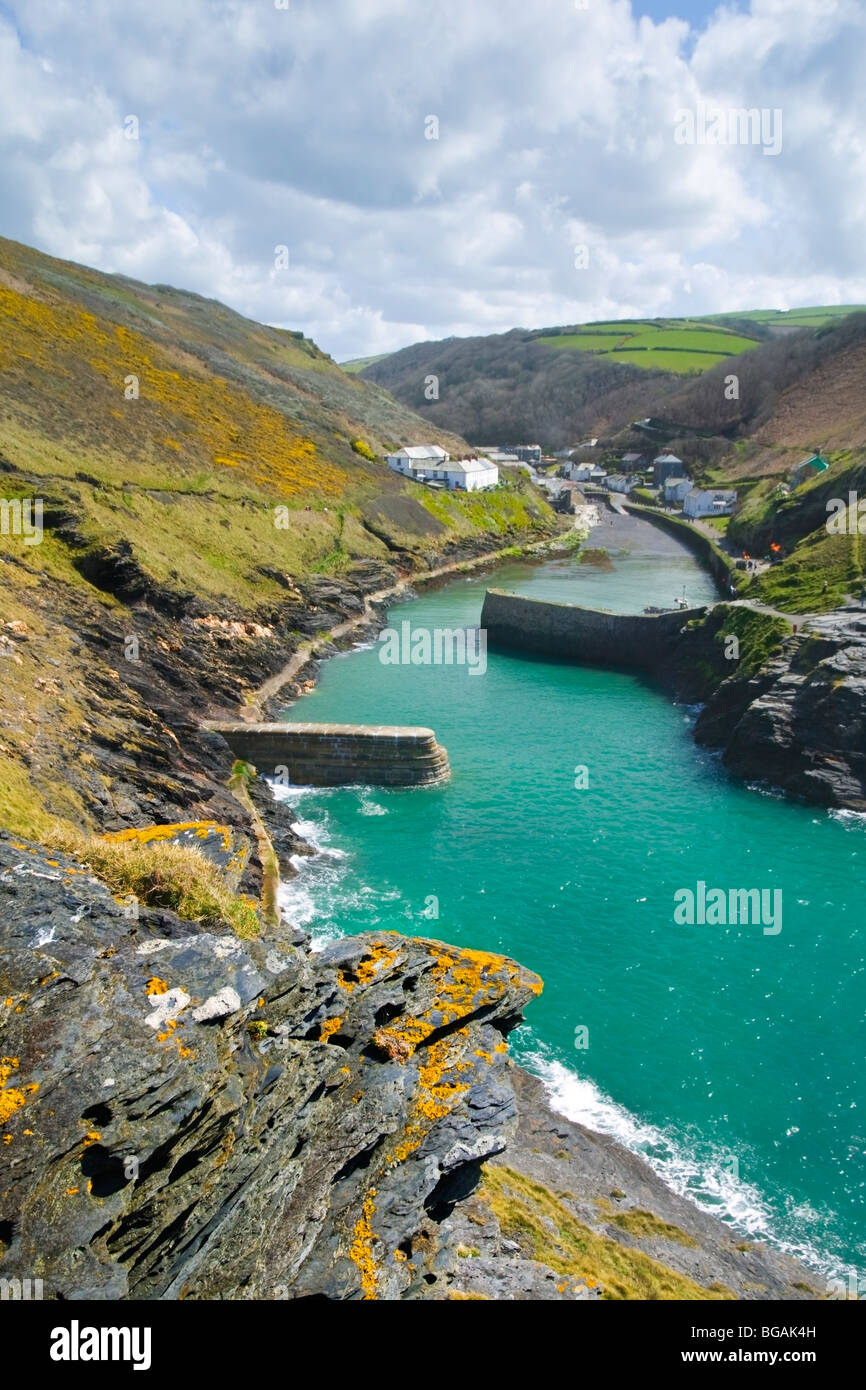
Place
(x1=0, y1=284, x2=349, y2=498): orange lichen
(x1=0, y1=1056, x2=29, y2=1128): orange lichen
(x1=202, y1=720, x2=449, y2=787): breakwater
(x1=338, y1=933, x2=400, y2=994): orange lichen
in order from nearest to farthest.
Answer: (x1=0, y1=1056, x2=29, y2=1128): orange lichen < (x1=338, y1=933, x2=400, y2=994): orange lichen < (x1=202, y1=720, x2=449, y2=787): breakwater < (x1=0, y1=284, x2=349, y2=498): orange lichen

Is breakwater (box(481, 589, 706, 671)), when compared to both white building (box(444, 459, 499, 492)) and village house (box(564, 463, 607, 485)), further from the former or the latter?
village house (box(564, 463, 607, 485))

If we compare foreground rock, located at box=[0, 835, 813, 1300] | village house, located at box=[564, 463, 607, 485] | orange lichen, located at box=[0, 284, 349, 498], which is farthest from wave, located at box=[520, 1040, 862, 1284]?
village house, located at box=[564, 463, 607, 485]

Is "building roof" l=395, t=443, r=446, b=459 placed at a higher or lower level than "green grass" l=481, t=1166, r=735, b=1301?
higher

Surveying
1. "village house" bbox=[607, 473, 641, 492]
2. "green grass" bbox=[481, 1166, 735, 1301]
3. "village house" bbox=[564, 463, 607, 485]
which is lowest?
"green grass" bbox=[481, 1166, 735, 1301]

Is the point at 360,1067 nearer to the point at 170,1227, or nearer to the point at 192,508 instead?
the point at 170,1227
